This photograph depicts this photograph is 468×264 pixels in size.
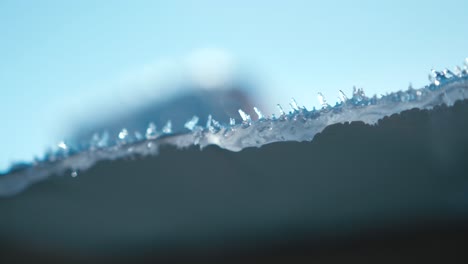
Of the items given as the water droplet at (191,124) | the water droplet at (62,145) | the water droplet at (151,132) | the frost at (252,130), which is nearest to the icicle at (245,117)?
the frost at (252,130)

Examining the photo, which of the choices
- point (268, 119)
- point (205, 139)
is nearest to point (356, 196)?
point (268, 119)

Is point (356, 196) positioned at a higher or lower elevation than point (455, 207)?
higher

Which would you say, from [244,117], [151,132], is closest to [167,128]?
[151,132]

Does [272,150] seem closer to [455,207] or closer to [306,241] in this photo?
[306,241]

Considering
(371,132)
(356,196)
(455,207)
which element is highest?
(371,132)

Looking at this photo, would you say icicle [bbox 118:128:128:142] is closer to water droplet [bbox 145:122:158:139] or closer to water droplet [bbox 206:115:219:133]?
water droplet [bbox 145:122:158:139]

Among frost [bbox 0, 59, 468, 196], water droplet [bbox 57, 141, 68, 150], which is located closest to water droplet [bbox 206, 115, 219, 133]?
frost [bbox 0, 59, 468, 196]
